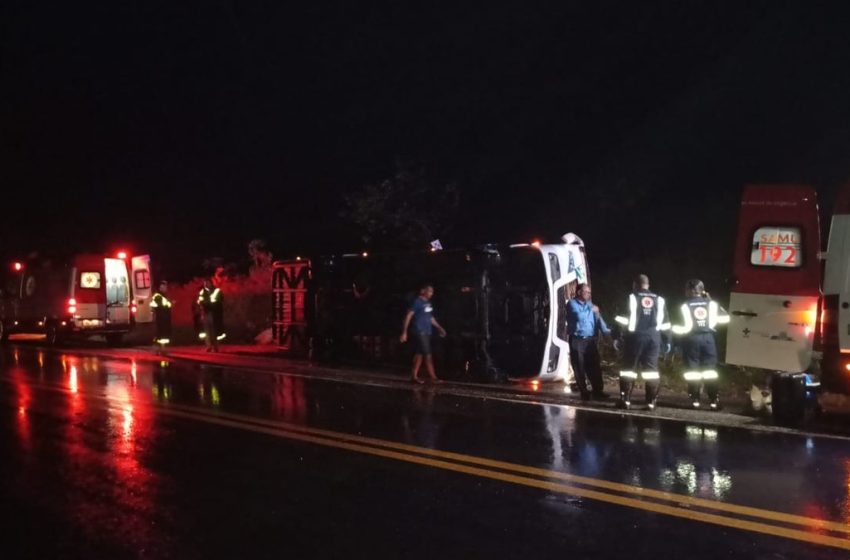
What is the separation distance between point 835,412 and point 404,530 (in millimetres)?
6115

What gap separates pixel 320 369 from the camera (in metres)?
15.2

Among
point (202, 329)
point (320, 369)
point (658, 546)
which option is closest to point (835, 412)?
point (658, 546)

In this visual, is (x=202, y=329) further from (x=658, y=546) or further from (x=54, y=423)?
(x=658, y=546)

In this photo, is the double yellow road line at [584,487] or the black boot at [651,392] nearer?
the double yellow road line at [584,487]

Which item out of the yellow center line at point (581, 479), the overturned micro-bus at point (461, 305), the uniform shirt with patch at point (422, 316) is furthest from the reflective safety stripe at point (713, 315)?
the uniform shirt with patch at point (422, 316)

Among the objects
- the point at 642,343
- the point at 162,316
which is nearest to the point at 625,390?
the point at 642,343

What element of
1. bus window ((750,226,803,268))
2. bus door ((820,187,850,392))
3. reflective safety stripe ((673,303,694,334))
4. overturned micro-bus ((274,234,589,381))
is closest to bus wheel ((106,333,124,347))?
overturned micro-bus ((274,234,589,381))

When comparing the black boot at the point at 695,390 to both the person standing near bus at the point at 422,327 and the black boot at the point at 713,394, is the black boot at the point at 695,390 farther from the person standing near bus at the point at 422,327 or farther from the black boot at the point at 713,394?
the person standing near bus at the point at 422,327

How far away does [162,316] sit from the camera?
19.8 meters

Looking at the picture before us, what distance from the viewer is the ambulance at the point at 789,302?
8.71m

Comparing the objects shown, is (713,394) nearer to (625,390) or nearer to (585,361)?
(625,390)

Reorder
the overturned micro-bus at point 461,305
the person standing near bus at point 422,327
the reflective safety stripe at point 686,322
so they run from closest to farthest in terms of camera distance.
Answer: the reflective safety stripe at point 686,322 → the overturned micro-bus at point 461,305 → the person standing near bus at point 422,327

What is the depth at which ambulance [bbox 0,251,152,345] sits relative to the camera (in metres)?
20.5

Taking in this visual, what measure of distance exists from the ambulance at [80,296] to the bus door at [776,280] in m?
15.7
